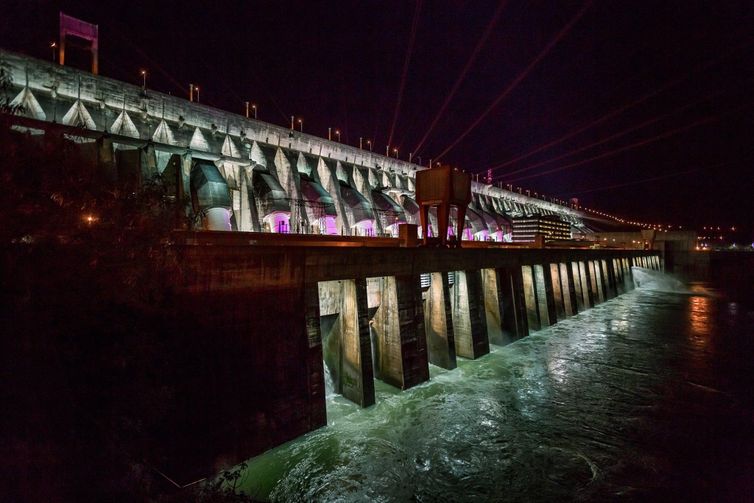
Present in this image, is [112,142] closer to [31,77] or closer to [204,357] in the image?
[31,77]

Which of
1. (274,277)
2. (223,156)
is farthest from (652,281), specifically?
(274,277)

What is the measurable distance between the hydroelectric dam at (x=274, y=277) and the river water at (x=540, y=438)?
3.19 feet

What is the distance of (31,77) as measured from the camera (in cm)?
2153

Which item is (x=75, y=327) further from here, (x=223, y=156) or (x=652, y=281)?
(x=652, y=281)

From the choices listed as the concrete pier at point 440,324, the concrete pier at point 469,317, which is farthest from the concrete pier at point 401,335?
the concrete pier at point 469,317

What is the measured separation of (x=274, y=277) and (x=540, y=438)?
9.75 metres

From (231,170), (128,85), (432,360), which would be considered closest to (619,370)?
(432,360)

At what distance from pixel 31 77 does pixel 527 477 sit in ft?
108

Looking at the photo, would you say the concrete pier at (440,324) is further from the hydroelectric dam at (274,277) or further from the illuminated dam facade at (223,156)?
the illuminated dam facade at (223,156)

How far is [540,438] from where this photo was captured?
35.9 ft

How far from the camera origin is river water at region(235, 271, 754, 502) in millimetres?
8656

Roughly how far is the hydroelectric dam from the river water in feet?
3.19

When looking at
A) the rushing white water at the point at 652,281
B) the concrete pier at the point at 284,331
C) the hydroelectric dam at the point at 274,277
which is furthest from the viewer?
the rushing white water at the point at 652,281

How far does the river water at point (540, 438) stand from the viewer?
8.66m
